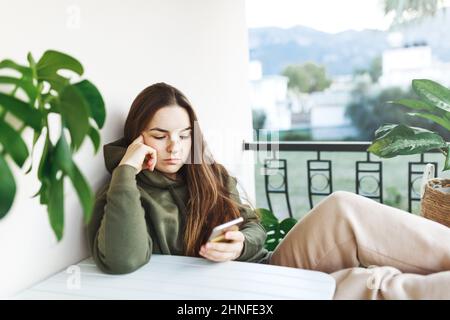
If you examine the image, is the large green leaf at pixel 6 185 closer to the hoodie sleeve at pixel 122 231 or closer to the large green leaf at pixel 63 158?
the large green leaf at pixel 63 158

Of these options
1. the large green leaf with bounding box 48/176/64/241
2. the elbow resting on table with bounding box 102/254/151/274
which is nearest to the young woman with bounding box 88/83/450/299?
the elbow resting on table with bounding box 102/254/151/274

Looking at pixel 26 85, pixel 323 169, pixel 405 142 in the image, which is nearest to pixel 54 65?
pixel 26 85

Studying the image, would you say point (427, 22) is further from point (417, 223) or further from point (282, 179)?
point (417, 223)

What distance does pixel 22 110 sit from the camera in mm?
717

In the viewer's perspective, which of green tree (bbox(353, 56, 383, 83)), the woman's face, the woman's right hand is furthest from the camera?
green tree (bbox(353, 56, 383, 83))

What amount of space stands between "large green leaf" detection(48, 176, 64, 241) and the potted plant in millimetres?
1360

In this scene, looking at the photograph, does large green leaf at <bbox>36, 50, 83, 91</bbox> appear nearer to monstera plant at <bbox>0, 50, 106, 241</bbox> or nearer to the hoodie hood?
monstera plant at <bbox>0, 50, 106, 241</bbox>

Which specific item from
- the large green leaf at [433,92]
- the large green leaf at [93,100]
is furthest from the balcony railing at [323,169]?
the large green leaf at [93,100]

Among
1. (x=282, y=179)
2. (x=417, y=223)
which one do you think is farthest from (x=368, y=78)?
(x=417, y=223)

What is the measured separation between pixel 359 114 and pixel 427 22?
2.90 ft

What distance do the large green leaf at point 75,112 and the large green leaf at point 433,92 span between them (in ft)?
4.75

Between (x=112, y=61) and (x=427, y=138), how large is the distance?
1195 millimetres

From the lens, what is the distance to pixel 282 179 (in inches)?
115

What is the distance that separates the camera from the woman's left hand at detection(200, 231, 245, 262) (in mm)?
1217
